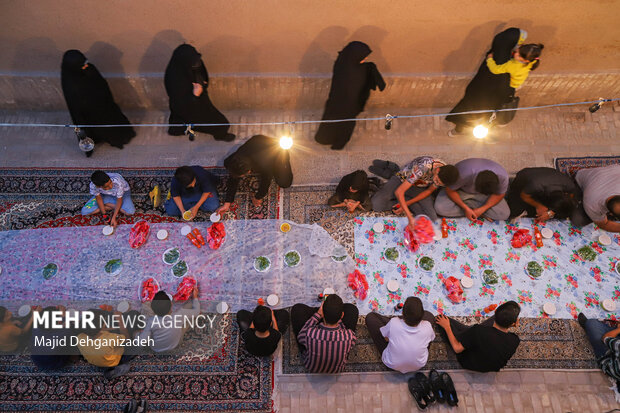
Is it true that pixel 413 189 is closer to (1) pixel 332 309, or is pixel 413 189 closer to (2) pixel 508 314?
(2) pixel 508 314

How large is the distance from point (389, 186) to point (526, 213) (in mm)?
1818

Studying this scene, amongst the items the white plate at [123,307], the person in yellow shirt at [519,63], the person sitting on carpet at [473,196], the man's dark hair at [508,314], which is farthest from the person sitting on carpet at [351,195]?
the white plate at [123,307]

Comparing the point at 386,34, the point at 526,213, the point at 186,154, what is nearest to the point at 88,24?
the point at 186,154

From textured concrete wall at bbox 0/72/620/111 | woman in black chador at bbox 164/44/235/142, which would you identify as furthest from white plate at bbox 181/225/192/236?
textured concrete wall at bbox 0/72/620/111

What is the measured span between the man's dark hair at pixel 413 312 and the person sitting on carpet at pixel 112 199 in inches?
146

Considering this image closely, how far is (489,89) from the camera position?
212 inches

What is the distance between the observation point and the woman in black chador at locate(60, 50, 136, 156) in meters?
5.00

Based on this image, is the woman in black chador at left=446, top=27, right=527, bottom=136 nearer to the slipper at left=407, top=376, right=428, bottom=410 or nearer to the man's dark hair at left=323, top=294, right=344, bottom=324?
the man's dark hair at left=323, top=294, right=344, bottom=324

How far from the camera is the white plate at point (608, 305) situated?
15.9ft

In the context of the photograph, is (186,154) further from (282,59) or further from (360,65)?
(360,65)

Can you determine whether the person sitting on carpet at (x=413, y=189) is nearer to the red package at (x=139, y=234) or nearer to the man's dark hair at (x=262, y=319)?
the man's dark hair at (x=262, y=319)

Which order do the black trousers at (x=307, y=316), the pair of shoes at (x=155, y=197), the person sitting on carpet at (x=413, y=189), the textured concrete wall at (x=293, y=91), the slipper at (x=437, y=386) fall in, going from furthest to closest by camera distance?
the textured concrete wall at (x=293, y=91), the pair of shoes at (x=155, y=197), the person sitting on carpet at (x=413, y=189), the black trousers at (x=307, y=316), the slipper at (x=437, y=386)

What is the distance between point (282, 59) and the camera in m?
5.70

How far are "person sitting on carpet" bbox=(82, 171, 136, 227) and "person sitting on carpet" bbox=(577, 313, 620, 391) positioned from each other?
584 cm
